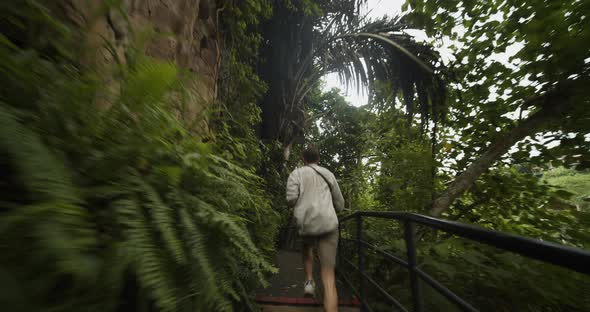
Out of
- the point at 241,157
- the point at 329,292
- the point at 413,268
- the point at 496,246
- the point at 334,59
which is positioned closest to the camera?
the point at 496,246

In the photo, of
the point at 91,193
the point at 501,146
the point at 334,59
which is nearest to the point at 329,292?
the point at 91,193

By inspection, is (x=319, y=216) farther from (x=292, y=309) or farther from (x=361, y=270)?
(x=292, y=309)

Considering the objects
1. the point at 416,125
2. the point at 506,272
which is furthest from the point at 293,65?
the point at 506,272

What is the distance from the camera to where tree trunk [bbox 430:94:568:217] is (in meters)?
2.07

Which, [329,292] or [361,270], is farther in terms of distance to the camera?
[361,270]

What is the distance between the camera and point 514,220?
2371mm

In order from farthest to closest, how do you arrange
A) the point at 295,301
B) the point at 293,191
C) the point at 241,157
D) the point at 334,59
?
the point at 334,59, the point at 295,301, the point at 293,191, the point at 241,157

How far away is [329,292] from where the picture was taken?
2062 millimetres

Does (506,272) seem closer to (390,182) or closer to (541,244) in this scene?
(541,244)

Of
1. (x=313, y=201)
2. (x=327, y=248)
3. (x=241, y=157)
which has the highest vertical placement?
(x=241, y=157)

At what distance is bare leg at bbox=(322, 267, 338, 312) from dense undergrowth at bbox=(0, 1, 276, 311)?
5.02ft

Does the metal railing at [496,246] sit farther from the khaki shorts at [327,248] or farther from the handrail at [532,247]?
the khaki shorts at [327,248]

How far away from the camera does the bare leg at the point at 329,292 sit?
2.02 m

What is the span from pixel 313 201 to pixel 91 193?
1866 mm
